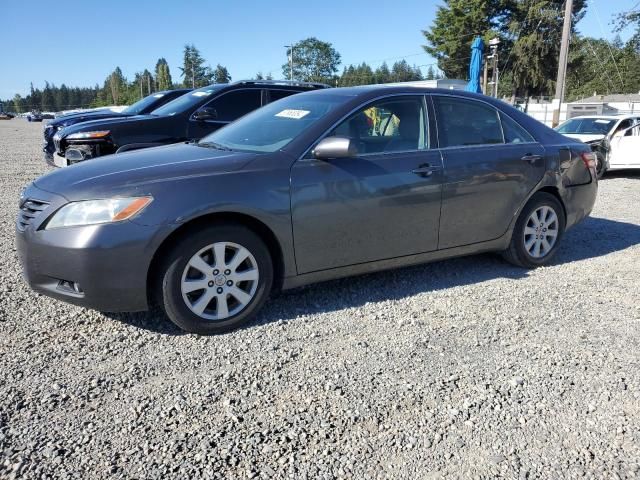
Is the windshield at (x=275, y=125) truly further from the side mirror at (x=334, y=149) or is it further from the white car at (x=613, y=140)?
the white car at (x=613, y=140)

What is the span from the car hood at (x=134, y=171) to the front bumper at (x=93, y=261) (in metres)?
0.15

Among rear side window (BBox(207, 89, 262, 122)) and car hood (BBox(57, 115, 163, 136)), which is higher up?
rear side window (BBox(207, 89, 262, 122))

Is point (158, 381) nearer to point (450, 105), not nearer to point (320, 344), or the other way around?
point (320, 344)

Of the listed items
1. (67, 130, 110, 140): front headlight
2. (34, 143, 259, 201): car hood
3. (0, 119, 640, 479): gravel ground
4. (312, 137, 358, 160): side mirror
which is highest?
(67, 130, 110, 140): front headlight

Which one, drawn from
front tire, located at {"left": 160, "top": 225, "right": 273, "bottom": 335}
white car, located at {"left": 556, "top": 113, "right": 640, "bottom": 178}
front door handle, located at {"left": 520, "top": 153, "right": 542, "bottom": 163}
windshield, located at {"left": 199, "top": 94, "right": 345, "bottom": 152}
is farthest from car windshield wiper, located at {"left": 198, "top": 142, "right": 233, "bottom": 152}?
white car, located at {"left": 556, "top": 113, "right": 640, "bottom": 178}

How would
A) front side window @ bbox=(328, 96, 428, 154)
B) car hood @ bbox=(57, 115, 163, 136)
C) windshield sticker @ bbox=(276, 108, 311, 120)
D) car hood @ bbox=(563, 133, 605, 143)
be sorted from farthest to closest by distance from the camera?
car hood @ bbox=(563, 133, 605, 143) < car hood @ bbox=(57, 115, 163, 136) < windshield sticker @ bbox=(276, 108, 311, 120) < front side window @ bbox=(328, 96, 428, 154)

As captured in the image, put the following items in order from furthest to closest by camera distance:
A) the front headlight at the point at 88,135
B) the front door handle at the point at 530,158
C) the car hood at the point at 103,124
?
the car hood at the point at 103,124, the front headlight at the point at 88,135, the front door handle at the point at 530,158

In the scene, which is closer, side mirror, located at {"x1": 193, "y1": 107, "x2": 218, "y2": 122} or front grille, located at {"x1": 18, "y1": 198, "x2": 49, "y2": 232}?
front grille, located at {"x1": 18, "y1": 198, "x2": 49, "y2": 232}

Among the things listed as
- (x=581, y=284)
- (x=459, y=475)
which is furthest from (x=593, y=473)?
(x=581, y=284)

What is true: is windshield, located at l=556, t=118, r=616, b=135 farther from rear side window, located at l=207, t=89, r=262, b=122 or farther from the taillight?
rear side window, located at l=207, t=89, r=262, b=122

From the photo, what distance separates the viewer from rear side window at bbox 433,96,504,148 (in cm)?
432

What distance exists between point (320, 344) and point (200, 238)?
3.23 feet

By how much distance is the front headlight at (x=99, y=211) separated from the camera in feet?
10.1

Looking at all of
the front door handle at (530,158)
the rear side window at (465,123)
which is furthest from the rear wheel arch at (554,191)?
the rear side window at (465,123)
